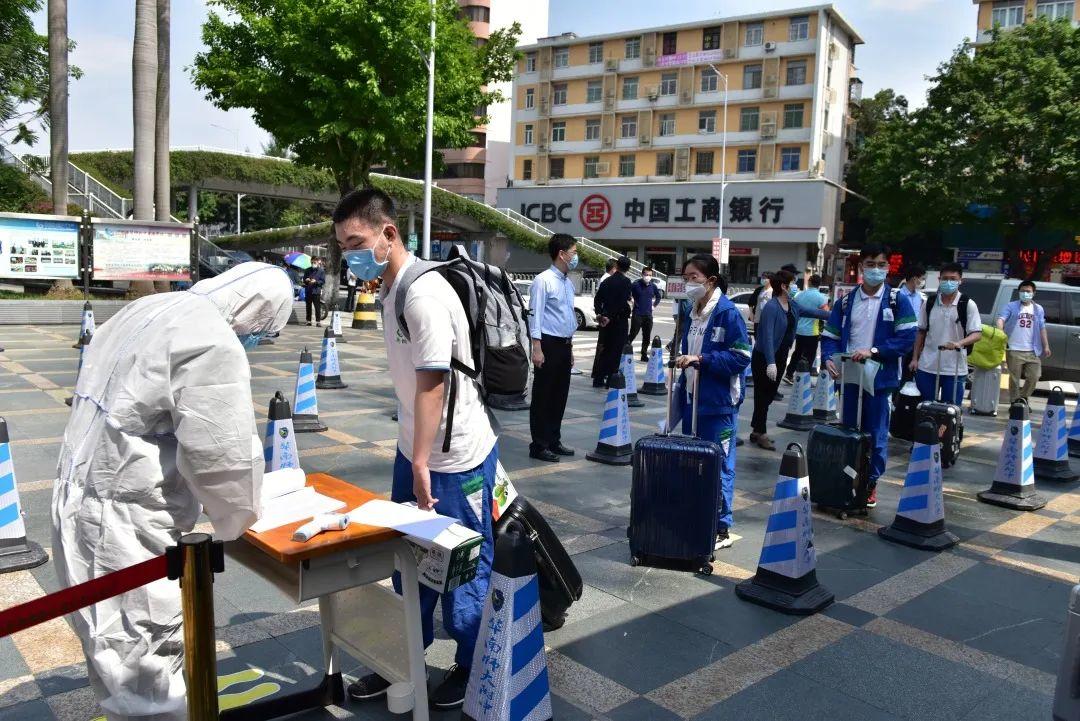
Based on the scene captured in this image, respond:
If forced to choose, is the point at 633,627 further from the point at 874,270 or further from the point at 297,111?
the point at 297,111

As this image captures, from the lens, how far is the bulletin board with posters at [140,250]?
18.4 metres

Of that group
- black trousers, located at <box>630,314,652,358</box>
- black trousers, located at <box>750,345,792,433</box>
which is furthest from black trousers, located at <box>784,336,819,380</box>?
black trousers, located at <box>750,345,792,433</box>

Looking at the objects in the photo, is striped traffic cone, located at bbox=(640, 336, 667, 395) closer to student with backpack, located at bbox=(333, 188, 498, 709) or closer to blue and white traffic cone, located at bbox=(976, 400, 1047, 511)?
blue and white traffic cone, located at bbox=(976, 400, 1047, 511)

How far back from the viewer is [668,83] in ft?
166

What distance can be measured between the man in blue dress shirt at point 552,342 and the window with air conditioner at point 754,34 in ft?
147

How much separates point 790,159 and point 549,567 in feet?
152

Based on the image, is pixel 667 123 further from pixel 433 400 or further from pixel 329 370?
pixel 433 400

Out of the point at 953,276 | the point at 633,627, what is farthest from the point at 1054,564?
the point at 953,276

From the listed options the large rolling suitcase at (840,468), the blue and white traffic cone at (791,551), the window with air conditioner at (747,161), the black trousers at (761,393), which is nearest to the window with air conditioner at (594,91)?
the window with air conditioner at (747,161)

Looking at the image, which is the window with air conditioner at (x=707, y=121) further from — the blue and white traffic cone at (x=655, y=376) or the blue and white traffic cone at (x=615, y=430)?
the blue and white traffic cone at (x=615, y=430)

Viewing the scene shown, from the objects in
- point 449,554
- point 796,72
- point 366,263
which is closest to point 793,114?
point 796,72

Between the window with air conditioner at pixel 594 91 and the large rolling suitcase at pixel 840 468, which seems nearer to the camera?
the large rolling suitcase at pixel 840 468

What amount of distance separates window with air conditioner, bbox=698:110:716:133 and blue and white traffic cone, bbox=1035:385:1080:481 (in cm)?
4349

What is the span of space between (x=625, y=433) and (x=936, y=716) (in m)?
4.62
